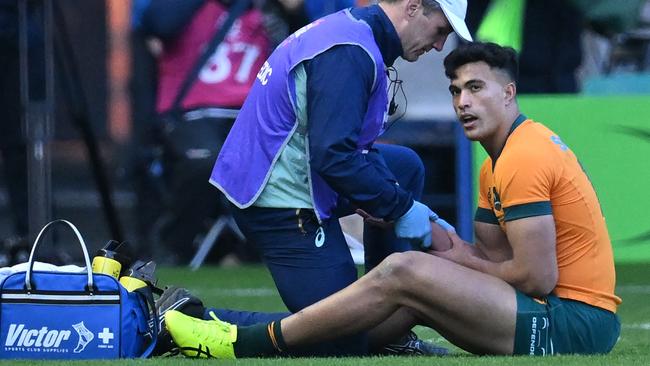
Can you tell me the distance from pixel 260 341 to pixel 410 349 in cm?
62

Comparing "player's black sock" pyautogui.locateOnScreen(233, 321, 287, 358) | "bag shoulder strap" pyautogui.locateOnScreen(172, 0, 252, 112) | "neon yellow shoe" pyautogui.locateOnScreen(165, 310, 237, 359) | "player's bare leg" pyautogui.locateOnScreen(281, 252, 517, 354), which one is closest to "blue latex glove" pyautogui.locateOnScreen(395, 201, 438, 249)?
"player's bare leg" pyautogui.locateOnScreen(281, 252, 517, 354)

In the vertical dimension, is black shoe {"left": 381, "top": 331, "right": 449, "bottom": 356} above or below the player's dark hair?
below

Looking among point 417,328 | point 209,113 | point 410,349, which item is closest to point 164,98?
point 209,113

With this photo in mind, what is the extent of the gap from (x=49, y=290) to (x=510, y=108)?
166 centimetres

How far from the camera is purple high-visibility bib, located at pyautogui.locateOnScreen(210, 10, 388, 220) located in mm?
5281

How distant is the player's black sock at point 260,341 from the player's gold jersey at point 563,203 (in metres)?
0.84

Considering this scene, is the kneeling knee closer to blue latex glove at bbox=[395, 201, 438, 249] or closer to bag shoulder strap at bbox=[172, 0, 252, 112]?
blue latex glove at bbox=[395, 201, 438, 249]

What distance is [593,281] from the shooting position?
17.3ft

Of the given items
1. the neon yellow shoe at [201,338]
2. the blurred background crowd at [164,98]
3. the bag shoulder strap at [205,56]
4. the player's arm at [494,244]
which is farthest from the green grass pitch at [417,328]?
the bag shoulder strap at [205,56]

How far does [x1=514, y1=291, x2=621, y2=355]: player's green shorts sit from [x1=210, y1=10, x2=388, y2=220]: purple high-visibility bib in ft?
2.56

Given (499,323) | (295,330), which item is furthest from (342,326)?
(499,323)

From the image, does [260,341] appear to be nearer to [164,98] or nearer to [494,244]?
[494,244]

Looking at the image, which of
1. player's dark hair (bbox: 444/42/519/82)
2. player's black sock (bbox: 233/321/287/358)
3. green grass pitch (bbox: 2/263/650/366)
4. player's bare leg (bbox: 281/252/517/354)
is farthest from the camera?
player's dark hair (bbox: 444/42/519/82)

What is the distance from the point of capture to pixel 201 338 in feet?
17.4
